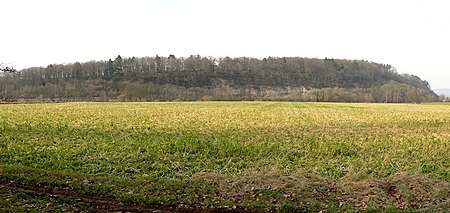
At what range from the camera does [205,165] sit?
14922mm

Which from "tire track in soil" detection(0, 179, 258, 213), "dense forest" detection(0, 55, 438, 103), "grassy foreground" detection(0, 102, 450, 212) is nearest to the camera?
"tire track in soil" detection(0, 179, 258, 213)

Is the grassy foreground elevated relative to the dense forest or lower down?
lower down

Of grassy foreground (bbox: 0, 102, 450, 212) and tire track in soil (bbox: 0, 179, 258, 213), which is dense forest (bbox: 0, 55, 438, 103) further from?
tire track in soil (bbox: 0, 179, 258, 213)

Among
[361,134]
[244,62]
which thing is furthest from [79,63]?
[361,134]

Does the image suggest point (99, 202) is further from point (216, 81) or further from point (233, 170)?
point (216, 81)

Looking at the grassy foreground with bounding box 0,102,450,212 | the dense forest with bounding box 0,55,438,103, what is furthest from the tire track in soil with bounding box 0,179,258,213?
the dense forest with bounding box 0,55,438,103

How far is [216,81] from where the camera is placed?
476 feet

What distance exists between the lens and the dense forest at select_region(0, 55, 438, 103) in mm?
112000

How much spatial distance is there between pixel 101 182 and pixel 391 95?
126m

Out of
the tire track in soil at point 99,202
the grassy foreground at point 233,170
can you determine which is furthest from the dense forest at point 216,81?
the tire track in soil at point 99,202

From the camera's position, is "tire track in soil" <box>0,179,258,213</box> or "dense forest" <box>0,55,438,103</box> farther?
"dense forest" <box>0,55,438,103</box>

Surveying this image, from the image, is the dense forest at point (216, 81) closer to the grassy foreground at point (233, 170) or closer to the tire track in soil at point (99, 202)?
the grassy foreground at point (233, 170)

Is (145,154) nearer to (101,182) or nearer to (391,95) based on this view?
(101,182)

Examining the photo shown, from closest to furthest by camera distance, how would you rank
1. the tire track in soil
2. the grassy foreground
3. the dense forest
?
the tire track in soil
the grassy foreground
the dense forest
